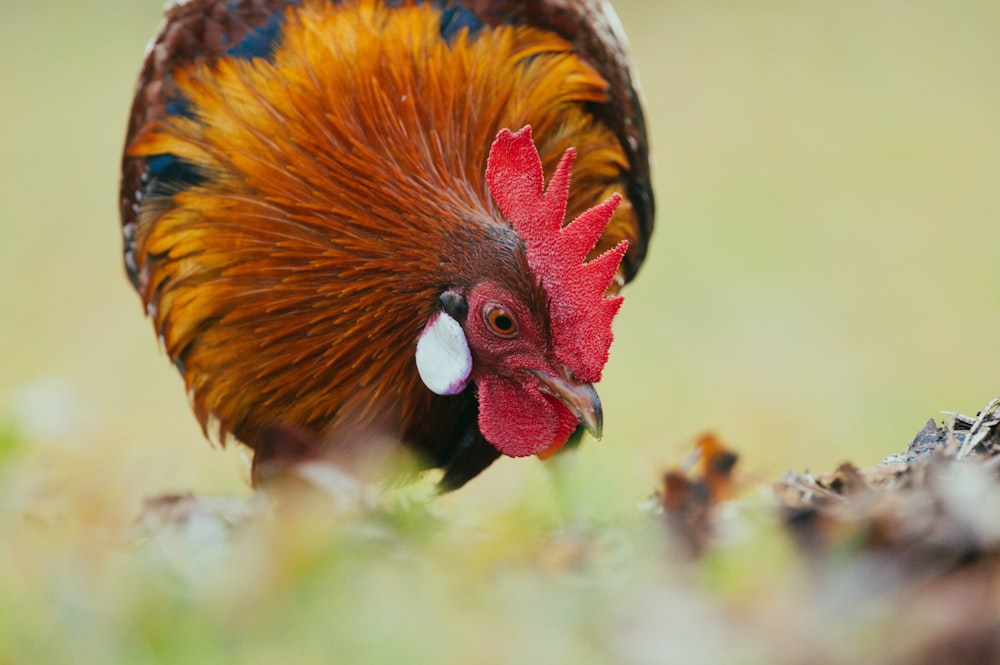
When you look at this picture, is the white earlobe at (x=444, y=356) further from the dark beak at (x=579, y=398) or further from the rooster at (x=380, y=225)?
the dark beak at (x=579, y=398)

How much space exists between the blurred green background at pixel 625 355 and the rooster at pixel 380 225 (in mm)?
284

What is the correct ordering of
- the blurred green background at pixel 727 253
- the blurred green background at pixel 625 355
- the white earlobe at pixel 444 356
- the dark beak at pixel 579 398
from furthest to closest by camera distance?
the blurred green background at pixel 727 253
the white earlobe at pixel 444 356
the dark beak at pixel 579 398
the blurred green background at pixel 625 355

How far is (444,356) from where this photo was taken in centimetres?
249

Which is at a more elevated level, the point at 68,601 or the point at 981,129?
the point at 981,129

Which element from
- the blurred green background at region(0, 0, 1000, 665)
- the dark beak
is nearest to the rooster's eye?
the dark beak

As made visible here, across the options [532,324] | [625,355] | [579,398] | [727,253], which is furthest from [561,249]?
[727,253]

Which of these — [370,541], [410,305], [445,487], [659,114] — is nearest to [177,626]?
[370,541]

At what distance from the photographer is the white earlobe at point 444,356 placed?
2451 mm

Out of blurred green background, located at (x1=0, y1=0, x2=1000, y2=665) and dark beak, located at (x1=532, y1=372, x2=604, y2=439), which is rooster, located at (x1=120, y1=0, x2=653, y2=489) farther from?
blurred green background, located at (x1=0, y1=0, x2=1000, y2=665)

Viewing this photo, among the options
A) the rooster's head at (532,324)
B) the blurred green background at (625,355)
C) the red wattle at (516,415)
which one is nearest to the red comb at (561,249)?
the rooster's head at (532,324)

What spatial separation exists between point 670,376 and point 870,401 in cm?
102

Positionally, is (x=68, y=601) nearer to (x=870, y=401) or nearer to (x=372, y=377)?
(x=372, y=377)

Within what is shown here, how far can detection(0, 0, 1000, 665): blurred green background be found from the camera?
4.17 feet

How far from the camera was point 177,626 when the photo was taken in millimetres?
1251
